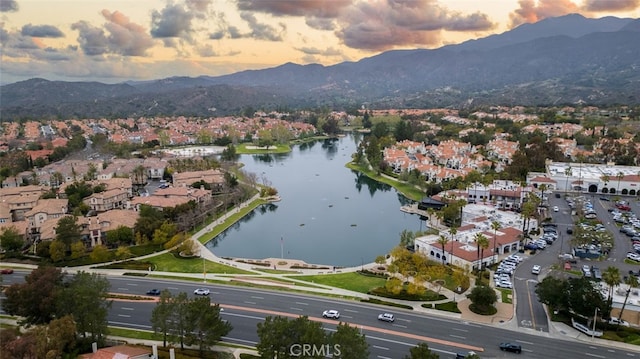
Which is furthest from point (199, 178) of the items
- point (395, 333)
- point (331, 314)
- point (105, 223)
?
point (395, 333)

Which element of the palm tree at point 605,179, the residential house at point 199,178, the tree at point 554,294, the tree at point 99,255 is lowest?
the tree at point 99,255

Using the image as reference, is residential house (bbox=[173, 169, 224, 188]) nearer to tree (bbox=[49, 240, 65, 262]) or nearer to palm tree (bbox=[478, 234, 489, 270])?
tree (bbox=[49, 240, 65, 262])

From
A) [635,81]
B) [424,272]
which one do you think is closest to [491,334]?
[424,272]

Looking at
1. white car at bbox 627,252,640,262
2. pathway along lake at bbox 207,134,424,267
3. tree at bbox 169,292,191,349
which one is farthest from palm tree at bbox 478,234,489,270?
tree at bbox 169,292,191,349

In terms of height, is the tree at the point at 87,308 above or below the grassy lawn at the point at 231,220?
above

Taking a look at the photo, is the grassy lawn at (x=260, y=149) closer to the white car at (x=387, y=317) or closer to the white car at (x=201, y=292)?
the white car at (x=201, y=292)

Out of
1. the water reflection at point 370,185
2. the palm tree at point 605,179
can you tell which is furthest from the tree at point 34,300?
the palm tree at point 605,179
